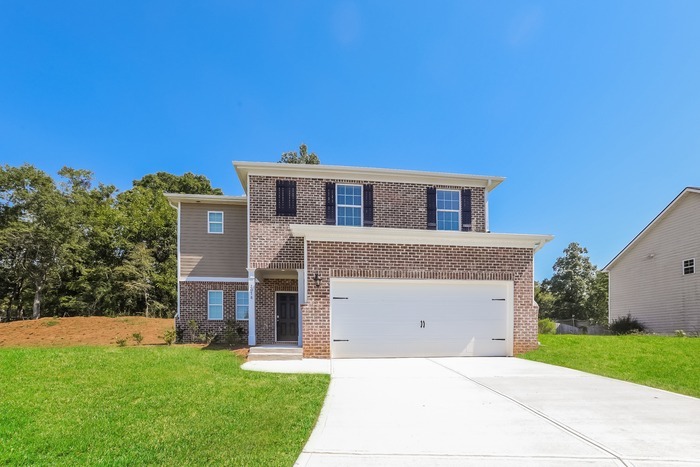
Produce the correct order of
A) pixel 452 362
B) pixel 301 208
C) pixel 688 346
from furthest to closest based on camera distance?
pixel 301 208, pixel 688 346, pixel 452 362

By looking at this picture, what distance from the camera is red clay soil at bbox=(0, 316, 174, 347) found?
15461 millimetres

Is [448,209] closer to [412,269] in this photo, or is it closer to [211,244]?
[412,269]

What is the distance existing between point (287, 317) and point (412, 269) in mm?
5634

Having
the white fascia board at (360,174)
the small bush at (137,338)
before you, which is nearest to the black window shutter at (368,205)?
the white fascia board at (360,174)

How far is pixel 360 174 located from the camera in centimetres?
1431

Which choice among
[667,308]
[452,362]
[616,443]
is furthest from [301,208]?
[667,308]

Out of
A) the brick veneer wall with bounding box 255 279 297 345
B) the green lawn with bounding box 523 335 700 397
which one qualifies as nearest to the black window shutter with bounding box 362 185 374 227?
the brick veneer wall with bounding box 255 279 297 345

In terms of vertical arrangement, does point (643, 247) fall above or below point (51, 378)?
above

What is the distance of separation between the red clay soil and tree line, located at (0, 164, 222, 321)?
750 cm

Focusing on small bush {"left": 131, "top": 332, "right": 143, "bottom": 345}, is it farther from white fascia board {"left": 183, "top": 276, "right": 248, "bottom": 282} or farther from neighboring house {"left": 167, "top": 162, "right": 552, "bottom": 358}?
white fascia board {"left": 183, "top": 276, "right": 248, "bottom": 282}

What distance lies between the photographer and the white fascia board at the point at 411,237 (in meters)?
10.7

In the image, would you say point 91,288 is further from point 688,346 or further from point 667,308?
point 667,308

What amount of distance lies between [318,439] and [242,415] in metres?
1.30

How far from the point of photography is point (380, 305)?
11016 mm
